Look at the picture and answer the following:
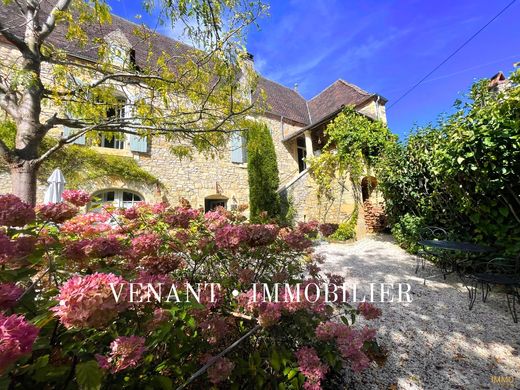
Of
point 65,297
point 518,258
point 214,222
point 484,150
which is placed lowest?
point 518,258

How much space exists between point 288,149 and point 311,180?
379 centimetres

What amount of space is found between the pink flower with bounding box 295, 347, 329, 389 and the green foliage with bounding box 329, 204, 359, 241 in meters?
7.07

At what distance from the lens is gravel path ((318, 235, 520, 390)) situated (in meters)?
1.94

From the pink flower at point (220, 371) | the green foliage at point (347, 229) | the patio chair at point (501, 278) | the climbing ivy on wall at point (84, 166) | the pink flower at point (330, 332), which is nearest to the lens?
the pink flower at point (220, 371)

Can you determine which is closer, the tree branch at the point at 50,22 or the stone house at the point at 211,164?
the tree branch at the point at 50,22

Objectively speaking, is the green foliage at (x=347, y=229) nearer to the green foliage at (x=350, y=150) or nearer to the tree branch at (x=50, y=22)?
the green foliage at (x=350, y=150)

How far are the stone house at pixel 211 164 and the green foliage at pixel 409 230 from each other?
2632 millimetres

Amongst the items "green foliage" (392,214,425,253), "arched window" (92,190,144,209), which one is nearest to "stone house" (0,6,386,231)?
"arched window" (92,190,144,209)

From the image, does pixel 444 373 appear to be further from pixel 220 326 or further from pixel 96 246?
pixel 96 246

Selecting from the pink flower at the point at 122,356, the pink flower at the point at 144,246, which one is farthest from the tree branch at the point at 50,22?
the pink flower at the point at 122,356

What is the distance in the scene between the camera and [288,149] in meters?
13.1

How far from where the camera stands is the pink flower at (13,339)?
1.55 feet

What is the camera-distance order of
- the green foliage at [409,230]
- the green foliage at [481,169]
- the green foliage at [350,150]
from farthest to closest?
1. the green foliage at [350,150]
2. the green foliage at [409,230]
3. the green foliage at [481,169]

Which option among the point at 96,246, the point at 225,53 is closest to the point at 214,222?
the point at 96,246
